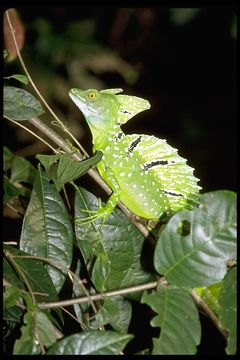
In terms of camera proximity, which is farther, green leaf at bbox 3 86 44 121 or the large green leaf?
green leaf at bbox 3 86 44 121

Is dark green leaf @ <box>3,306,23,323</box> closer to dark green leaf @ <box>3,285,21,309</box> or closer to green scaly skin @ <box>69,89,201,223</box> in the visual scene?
dark green leaf @ <box>3,285,21,309</box>

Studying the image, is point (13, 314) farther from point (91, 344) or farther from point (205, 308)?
point (205, 308)

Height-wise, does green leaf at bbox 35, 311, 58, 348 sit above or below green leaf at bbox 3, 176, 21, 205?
below

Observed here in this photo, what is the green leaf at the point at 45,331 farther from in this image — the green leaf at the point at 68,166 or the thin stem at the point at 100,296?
the green leaf at the point at 68,166

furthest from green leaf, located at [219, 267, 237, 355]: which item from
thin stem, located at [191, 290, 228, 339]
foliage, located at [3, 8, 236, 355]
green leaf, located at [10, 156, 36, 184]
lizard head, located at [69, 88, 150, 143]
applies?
green leaf, located at [10, 156, 36, 184]

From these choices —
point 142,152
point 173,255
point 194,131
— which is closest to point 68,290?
point 142,152

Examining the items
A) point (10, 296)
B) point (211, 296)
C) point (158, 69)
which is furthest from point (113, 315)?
point (158, 69)

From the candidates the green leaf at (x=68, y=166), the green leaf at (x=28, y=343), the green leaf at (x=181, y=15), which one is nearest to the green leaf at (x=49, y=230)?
the green leaf at (x=68, y=166)

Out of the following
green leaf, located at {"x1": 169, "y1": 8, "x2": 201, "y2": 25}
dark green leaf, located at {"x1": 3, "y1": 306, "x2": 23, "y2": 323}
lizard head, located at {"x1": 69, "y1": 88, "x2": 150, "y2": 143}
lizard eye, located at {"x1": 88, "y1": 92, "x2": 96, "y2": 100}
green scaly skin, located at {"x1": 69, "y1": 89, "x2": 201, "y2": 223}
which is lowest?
dark green leaf, located at {"x1": 3, "y1": 306, "x2": 23, "y2": 323}
